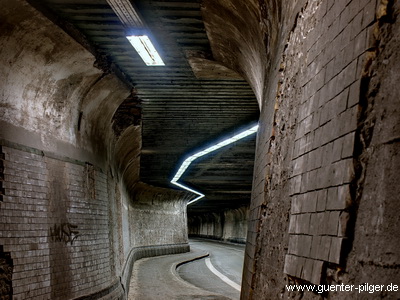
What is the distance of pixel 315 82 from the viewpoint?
128 inches

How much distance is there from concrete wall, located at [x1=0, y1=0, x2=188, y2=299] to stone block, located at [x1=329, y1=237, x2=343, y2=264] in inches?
183

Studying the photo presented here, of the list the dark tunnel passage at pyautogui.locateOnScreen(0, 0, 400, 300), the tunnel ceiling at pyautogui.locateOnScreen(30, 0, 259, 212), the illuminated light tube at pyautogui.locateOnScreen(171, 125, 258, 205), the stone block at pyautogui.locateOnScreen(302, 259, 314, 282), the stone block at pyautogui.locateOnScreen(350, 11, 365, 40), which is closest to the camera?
the dark tunnel passage at pyautogui.locateOnScreen(0, 0, 400, 300)

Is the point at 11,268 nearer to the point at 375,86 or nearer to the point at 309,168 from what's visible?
the point at 309,168

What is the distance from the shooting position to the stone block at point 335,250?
2.33 meters

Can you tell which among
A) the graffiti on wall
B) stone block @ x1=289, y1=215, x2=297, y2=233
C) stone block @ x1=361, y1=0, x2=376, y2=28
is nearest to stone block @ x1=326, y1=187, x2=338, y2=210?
stone block @ x1=289, y1=215, x2=297, y2=233

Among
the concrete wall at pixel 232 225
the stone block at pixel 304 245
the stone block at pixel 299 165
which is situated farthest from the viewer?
the concrete wall at pixel 232 225

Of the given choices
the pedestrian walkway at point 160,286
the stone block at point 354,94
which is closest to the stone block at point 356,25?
the stone block at point 354,94

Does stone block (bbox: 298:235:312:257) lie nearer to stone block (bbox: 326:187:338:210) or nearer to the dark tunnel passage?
the dark tunnel passage

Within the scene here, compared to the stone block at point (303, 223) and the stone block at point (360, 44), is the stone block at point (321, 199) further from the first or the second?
the stone block at point (360, 44)

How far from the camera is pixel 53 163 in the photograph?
7445mm

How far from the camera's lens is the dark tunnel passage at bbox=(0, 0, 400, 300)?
2236mm

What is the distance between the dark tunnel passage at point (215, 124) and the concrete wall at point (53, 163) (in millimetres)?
29

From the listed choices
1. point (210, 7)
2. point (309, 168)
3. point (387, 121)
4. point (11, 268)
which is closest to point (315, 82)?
point (309, 168)

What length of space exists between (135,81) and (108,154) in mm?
2365
